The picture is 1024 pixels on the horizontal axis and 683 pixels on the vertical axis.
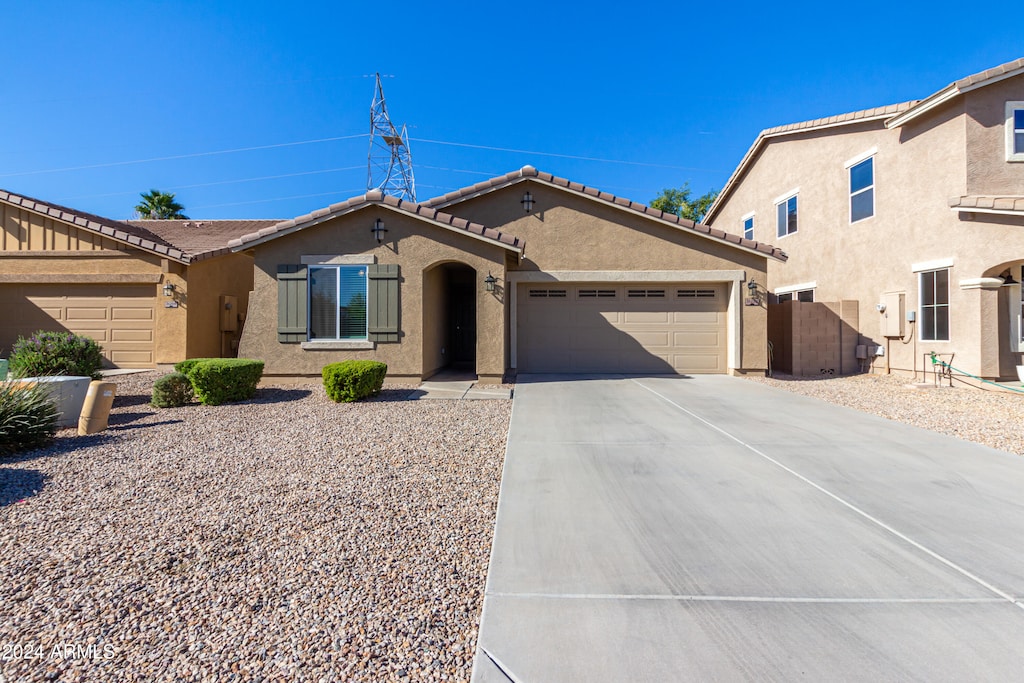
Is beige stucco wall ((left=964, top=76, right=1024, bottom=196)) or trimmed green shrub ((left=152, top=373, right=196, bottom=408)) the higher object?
beige stucco wall ((left=964, top=76, right=1024, bottom=196))

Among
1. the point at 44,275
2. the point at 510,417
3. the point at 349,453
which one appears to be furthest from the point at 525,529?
the point at 44,275

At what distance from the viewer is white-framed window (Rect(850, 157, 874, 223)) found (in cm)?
1209

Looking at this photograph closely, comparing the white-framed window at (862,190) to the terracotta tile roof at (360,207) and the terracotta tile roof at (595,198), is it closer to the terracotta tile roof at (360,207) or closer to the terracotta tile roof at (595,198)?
the terracotta tile roof at (595,198)

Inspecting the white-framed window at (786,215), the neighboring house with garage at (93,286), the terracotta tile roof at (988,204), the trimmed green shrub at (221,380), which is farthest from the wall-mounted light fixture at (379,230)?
the white-framed window at (786,215)

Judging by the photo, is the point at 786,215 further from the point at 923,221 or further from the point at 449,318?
A: the point at 449,318

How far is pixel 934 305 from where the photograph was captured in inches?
406

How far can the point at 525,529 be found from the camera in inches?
123

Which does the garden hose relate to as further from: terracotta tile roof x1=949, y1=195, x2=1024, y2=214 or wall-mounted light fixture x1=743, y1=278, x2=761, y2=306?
wall-mounted light fixture x1=743, y1=278, x2=761, y2=306

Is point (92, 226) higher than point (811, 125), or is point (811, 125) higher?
point (811, 125)

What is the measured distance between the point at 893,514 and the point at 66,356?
443 inches

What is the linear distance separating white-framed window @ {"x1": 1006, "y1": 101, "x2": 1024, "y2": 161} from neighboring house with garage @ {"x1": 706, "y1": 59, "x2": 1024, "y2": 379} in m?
0.02

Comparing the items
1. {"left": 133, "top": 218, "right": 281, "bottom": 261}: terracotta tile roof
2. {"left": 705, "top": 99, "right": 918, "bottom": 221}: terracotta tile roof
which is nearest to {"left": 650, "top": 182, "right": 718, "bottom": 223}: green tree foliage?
{"left": 705, "top": 99, "right": 918, "bottom": 221}: terracotta tile roof

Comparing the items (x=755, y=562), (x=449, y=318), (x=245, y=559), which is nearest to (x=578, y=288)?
(x=449, y=318)

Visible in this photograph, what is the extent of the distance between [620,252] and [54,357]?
1114 centimetres
